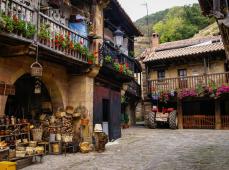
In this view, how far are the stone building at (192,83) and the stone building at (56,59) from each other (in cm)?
856

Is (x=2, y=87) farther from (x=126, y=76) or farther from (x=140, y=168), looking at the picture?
(x=126, y=76)

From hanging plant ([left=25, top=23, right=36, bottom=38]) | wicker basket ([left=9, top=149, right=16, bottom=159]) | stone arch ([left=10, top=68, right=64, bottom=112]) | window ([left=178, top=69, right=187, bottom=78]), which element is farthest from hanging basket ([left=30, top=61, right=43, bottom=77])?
window ([left=178, top=69, right=187, bottom=78])

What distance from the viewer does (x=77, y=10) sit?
12.5 metres

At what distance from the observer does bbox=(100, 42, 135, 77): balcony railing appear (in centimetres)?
1238

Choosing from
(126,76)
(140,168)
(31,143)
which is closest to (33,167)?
(31,143)

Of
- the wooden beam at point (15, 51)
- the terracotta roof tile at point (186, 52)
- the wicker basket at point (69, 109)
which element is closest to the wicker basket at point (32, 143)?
the wicker basket at point (69, 109)

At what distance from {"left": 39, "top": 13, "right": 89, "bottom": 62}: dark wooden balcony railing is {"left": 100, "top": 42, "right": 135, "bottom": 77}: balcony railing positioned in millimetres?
1152

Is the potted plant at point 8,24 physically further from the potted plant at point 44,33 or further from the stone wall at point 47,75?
the stone wall at point 47,75

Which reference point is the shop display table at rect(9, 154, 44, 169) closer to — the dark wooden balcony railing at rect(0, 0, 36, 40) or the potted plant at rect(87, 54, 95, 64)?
the dark wooden balcony railing at rect(0, 0, 36, 40)

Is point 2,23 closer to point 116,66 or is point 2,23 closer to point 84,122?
point 84,122

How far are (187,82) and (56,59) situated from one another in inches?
552

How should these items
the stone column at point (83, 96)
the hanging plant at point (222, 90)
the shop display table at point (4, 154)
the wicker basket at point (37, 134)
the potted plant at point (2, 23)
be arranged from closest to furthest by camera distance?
the potted plant at point (2, 23), the shop display table at point (4, 154), the wicker basket at point (37, 134), the stone column at point (83, 96), the hanging plant at point (222, 90)

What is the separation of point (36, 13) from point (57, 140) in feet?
14.8

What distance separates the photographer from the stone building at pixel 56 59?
8531 millimetres
